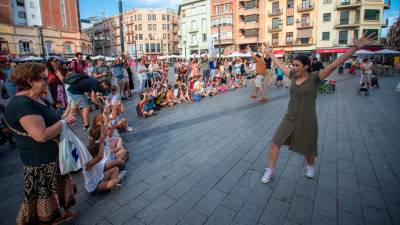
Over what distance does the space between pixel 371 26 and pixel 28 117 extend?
4910cm

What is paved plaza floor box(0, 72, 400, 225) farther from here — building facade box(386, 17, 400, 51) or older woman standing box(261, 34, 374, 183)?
building facade box(386, 17, 400, 51)

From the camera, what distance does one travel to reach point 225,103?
965 cm

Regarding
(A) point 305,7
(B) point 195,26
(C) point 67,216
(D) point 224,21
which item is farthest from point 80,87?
(B) point 195,26

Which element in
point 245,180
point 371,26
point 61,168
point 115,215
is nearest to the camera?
point 61,168

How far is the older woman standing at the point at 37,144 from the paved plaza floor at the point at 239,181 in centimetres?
52

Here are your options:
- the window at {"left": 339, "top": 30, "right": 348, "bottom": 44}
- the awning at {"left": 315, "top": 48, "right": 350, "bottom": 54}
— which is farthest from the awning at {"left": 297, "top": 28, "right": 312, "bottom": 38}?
the window at {"left": 339, "top": 30, "right": 348, "bottom": 44}

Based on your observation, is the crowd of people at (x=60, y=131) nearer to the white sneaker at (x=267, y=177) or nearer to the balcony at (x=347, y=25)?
the white sneaker at (x=267, y=177)

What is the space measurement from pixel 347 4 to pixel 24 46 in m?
55.3

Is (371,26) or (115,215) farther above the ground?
(371,26)

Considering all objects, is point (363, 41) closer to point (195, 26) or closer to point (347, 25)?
point (347, 25)

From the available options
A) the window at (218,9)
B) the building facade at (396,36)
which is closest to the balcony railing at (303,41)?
the window at (218,9)

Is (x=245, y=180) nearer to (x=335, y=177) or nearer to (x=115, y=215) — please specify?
(x=335, y=177)

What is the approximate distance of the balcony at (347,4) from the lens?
38.2 m

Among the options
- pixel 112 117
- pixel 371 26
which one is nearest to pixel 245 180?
pixel 112 117
